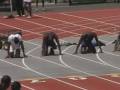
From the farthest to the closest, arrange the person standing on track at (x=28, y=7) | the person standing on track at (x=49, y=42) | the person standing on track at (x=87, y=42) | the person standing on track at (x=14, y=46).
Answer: the person standing on track at (x=28, y=7), the person standing on track at (x=87, y=42), the person standing on track at (x=49, y=42), the person standing on track at (x=14, y=46)

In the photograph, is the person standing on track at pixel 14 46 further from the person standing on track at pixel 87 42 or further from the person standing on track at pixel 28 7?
the person standing on track at pixel 28 7

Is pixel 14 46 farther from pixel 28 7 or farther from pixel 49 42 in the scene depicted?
pixel 28 7

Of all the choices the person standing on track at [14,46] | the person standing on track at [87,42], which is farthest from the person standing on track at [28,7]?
the person standing on track at [14,46]

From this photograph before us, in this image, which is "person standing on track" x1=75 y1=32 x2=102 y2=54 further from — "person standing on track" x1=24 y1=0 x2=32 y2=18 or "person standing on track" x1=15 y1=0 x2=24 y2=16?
"person standing on track" x1=15 y1=0 x2=24 y2=16

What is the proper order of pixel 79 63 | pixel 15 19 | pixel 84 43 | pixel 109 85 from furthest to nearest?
pixel 15 19 → pixel 84 43 → pixel 79 63 → pixel 109 85

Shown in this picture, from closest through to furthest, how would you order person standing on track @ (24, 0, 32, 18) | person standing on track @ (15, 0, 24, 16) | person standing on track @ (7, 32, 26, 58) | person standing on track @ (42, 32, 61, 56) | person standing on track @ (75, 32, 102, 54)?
person standing on track @ (7, 32, 26, 58) < person standing on track @ (42, 32, 61, 56) < person standing on track @ (75, 32, 102, 54) < person standing on track @ (24, 0, 32, 18) < person standing on track @ (15, 0, 24, 16)

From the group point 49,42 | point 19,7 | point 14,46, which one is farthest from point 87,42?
point 19,7

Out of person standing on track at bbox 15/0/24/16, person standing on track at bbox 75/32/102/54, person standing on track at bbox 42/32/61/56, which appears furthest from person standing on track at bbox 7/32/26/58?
person standing on track at bbox 15/0/24/16

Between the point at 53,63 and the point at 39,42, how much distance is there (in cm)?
551

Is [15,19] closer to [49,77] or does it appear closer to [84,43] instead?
[84,43]

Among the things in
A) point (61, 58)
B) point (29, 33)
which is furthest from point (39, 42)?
point (61, 58)

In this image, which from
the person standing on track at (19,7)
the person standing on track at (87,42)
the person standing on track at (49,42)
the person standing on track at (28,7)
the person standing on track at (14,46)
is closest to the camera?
the person standing on track at (14,46)

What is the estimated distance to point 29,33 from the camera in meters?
28.3

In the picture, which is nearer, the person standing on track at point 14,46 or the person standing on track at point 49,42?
the person standing on track at point 14,46
